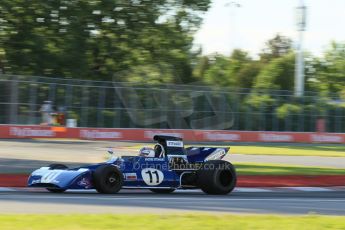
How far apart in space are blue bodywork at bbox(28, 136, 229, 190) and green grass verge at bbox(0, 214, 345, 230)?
442 centimetres

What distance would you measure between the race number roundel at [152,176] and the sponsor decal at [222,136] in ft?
93.4

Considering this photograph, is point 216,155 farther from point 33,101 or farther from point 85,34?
point 85,34

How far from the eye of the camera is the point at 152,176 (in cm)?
1593

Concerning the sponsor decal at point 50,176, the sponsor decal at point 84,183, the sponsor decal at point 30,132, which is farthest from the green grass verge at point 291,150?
the sponsor decal at point 50,176

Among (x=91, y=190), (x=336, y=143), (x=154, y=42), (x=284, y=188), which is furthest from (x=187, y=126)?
(x=91, y=190)

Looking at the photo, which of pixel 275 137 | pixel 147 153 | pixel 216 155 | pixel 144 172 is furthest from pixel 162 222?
pixel 275 137

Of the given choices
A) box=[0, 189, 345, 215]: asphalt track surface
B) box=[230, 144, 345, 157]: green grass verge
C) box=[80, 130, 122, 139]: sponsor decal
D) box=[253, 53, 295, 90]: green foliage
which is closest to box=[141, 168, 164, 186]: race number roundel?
box=[0, 189, 345, 215]: asphalt track surface

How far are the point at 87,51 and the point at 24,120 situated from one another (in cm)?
986

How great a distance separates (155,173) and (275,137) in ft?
108

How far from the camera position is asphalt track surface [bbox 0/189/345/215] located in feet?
39.4

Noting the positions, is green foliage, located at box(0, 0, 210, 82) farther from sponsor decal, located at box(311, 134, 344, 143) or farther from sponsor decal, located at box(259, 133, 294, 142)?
sponsor decal, located at box(311, 134, 344, 143)

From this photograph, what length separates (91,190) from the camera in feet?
54.2

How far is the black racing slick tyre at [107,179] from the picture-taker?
14891 millimetres

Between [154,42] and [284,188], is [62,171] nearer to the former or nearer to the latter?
[284,188]
